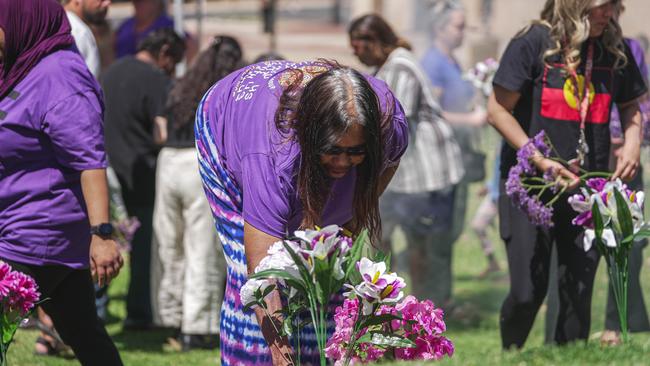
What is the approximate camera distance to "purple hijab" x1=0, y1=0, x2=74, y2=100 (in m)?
4.40

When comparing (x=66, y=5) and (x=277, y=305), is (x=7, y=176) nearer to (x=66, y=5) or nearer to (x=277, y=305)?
(x=277, y=305)

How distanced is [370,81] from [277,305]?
772mm

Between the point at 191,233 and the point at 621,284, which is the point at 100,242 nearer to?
the point at 621,284

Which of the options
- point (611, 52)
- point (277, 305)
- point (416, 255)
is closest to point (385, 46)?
point (416, 255)

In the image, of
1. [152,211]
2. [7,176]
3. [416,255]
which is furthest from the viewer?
[416,255]

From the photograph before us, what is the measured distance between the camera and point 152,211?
25.7 ft

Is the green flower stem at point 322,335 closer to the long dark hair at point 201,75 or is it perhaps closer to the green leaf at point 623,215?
the green leaf at point 623,215

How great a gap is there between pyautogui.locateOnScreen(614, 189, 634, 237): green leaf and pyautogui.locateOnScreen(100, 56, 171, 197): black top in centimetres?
361

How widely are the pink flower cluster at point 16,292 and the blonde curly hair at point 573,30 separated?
98.6 inches

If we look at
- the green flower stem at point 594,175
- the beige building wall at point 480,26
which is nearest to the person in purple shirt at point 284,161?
the green flower stem at point 594,175

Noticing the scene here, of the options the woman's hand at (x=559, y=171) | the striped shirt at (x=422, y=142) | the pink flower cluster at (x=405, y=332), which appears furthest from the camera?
the striped shirt at (x=422, y=142)

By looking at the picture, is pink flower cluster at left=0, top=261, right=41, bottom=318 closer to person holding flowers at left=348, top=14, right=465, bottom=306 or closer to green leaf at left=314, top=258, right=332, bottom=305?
green leaf at left=314, top=258, right=332, bottom=305

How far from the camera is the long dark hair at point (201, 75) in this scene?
275 inches

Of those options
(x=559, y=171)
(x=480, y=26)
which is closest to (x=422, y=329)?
(x=559, y=171)
